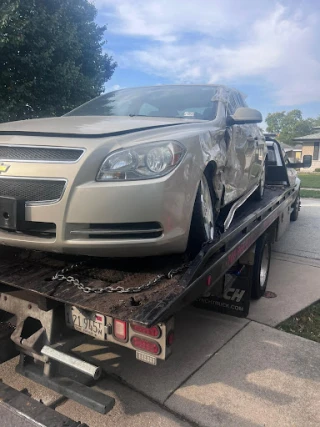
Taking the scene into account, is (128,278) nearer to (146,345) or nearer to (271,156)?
(146,345)

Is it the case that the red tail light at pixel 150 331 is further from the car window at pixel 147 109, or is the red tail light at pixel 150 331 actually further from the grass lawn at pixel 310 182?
the grass lawn at pixel 310 182

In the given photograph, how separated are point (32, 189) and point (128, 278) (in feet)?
2.77

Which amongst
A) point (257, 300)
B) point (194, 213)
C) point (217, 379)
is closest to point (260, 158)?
point (257, 300)

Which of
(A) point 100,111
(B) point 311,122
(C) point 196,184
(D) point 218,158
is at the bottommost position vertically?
(C) point 196,184

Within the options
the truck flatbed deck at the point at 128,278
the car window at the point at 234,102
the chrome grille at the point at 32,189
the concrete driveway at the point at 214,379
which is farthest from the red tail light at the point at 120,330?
the car window at the point at 234,102

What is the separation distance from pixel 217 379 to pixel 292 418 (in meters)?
0.62

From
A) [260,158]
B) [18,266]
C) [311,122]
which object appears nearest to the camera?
[18,266]

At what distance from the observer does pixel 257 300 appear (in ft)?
15.3

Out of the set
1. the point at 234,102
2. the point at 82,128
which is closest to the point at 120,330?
the point at 82,128

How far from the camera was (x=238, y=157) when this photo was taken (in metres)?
3.96

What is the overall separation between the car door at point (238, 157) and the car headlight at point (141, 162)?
1.21 metres

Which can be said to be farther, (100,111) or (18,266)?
(100,111)

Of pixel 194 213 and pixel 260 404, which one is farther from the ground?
pixel 194 213

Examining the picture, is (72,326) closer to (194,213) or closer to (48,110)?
(194,213)
